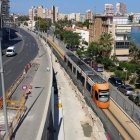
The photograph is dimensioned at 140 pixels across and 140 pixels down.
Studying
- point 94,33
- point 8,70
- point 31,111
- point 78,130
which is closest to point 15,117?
point 31,111

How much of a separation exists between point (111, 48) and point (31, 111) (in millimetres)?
52378

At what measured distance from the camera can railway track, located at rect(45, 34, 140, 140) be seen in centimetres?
3196

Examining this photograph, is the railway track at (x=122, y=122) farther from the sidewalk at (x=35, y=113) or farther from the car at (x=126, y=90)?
the sidewalk at (x=35, y=113)

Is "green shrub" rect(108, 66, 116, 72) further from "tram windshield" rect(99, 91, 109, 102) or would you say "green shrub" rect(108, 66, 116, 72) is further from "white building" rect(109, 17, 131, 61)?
"tram windshield" rect(99, 91, 109, 102)

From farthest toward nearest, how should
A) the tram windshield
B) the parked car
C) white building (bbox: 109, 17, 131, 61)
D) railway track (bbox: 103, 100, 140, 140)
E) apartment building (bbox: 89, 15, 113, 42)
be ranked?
apartment building (bbox: 89, 15, 113, 42), white building (bbox: 109, 17, 131, 61), the parked car, the tram windshield, railway track (bbox: 103, 100, 140, 140)

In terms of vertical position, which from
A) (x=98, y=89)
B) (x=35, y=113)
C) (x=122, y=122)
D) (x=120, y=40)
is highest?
(x=120, y=40)

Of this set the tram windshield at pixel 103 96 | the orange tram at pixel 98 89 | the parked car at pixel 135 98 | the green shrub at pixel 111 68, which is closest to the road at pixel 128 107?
the orange tram at pixel 98 89

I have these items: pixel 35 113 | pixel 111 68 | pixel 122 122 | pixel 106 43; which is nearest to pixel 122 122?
pixel 122 122

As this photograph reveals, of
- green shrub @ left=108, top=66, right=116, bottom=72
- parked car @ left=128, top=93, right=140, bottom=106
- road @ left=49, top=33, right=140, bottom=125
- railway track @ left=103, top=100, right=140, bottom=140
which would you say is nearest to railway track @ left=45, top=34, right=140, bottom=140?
railway track @ left=103, top=100, right=140, bottom=140

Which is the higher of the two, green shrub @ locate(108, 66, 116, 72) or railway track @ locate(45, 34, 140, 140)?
green shrub @ locate(108, 66, 116, 72)

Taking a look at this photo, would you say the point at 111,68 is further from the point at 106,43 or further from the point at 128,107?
the point at 128,107

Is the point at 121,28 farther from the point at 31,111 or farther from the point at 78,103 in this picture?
the point at 31,111

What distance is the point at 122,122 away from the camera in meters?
35.2

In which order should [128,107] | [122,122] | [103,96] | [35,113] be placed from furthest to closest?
[103,96]
[128,107]
[122,122]
[35,113]
